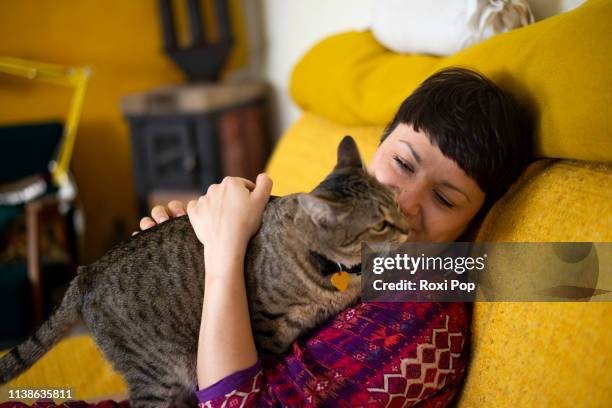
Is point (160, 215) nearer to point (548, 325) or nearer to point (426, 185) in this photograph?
point (426, 185)

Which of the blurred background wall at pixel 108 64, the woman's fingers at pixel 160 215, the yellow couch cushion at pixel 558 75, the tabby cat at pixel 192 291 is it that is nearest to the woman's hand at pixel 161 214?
the woman's fingers at pixel 160 215

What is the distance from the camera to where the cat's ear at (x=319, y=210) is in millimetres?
766

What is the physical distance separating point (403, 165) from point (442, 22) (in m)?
0.42

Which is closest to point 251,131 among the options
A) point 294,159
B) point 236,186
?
point 294,159

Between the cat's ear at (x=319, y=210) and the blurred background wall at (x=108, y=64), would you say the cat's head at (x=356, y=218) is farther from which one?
the blurred background wall at (x=108, y=64)

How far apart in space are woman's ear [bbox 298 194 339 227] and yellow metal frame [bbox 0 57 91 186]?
1.98 metres

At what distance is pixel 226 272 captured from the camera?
80 centimetres

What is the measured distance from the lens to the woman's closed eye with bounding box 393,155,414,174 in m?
0.83

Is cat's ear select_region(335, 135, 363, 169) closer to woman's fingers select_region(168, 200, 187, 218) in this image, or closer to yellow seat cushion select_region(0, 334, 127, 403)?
woman's fingers select_region(168, 200, 187, 218)

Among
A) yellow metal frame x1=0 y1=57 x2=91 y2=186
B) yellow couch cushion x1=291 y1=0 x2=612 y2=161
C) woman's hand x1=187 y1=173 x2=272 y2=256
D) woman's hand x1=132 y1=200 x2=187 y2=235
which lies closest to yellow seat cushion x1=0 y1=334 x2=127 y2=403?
woman's hand x1=132 y1=200 x2=187 y2=235

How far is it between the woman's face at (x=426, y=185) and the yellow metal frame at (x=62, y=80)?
6.68 feet

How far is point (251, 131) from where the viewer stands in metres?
2.69

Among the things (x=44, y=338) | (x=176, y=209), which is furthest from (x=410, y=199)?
(x=44, y=338)

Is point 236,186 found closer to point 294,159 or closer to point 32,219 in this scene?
point 294,159
